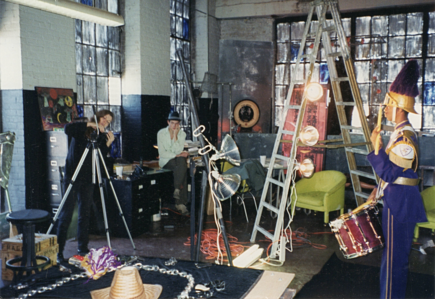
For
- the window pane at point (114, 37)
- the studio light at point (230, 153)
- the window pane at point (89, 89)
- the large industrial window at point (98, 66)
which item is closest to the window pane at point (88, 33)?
the large industrial window at point (98, 66)

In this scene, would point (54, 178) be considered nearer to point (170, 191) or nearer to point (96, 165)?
point (96, 165)

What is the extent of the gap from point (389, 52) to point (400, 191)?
704 cm

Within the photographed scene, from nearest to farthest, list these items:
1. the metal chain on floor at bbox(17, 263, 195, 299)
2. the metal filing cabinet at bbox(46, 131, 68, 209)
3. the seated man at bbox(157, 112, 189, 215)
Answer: the metal chain on floor at bbox(17, 263, 195, 299), the metal filing cabinet at bbox(46, 131, 68, 209), the seated man at bbox(157, 112, 189, 215)

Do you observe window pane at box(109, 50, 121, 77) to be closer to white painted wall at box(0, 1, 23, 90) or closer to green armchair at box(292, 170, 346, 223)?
white painted wall at box(0, 1, 23, 90)

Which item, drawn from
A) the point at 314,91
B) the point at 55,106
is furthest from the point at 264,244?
the point at 55,106

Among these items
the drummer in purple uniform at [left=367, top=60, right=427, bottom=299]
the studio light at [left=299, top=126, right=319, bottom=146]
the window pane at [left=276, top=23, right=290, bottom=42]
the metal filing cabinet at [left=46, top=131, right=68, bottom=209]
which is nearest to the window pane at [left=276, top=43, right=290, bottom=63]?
the window pane at [left=276, top=23, right=290, bottom=42]

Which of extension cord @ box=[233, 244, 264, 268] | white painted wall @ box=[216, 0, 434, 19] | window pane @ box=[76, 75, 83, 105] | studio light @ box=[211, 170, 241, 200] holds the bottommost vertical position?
extension cord @ box=[233, 244, 264, 268]

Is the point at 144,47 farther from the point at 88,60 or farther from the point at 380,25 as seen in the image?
the point at 380,25

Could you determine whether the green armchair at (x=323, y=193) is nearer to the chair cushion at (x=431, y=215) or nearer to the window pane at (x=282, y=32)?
the chair cushion at (x=431, y=215)

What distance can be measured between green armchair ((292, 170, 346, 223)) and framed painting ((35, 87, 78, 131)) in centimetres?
354

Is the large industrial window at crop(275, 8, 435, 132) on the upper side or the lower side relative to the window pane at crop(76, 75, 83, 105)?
upper

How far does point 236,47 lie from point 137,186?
234 inches

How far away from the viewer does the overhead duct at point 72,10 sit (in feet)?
14.1

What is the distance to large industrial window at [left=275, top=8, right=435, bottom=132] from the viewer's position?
30.4 feet
